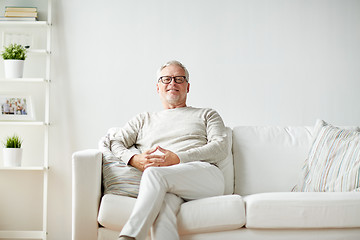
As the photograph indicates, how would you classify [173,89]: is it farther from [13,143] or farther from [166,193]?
[13,143]

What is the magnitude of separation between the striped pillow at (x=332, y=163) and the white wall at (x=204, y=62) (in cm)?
76

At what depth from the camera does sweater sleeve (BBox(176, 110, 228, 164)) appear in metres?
2.62

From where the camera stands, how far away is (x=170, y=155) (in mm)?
2594

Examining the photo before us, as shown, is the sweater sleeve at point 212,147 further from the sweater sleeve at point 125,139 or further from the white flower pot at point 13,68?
the white flower pot at point 13,68

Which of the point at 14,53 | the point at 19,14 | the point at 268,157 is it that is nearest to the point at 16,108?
the point at 14,53

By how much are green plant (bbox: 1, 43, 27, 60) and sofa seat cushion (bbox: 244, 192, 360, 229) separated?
2100 millimetres

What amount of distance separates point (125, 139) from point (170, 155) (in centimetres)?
42

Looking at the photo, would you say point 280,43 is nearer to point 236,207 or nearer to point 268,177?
point 268,177

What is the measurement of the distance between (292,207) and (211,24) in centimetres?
182

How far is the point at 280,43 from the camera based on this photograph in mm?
3588

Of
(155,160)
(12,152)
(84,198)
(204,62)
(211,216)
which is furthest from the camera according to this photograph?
(204,62)

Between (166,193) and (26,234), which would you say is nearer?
(166,193)

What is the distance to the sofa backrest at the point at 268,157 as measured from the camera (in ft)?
9.43

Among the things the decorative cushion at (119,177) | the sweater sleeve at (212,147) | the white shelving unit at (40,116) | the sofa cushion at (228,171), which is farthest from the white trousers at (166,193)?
the white shelving unit at (40,116)
